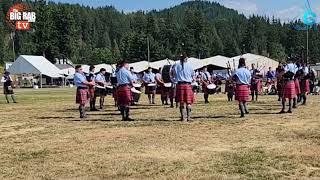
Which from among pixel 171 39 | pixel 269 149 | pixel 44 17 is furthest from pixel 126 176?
pixel 171 39

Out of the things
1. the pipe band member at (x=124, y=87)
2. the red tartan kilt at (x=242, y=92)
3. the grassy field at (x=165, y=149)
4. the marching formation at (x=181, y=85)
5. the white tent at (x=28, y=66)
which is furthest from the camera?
the white tent at (x=28, y=66)

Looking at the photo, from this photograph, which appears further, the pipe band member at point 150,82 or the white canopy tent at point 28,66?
the white canopy tent at point 28,66

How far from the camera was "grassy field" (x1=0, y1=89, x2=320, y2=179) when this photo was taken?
7922 mm

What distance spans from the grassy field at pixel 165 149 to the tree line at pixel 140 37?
7677cm

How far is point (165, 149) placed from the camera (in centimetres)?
995

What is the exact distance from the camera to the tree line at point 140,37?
98.5 m

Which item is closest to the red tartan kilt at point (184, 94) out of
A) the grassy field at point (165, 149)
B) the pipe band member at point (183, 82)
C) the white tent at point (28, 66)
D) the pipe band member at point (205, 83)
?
the pipe band member at point (183, 82)

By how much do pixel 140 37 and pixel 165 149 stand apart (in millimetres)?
106311

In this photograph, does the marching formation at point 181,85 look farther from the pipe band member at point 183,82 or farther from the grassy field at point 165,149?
the grassy field at point 165,149

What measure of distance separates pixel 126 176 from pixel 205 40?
116298 mm

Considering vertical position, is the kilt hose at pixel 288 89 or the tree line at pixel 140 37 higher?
the tree line at pixel 140 37

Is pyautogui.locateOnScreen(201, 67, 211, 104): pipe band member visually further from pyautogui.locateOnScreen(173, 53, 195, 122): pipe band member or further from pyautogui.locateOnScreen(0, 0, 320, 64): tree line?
pyautogui.locateOnScreen(0, 0, 320, 64): tree line

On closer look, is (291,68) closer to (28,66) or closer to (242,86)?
(242,86)

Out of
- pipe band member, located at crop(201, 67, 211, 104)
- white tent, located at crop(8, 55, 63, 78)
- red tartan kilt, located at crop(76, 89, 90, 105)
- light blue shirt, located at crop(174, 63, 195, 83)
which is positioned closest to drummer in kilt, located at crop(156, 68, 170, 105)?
pipe band member, located at crop(201, 67, 211, 104)
